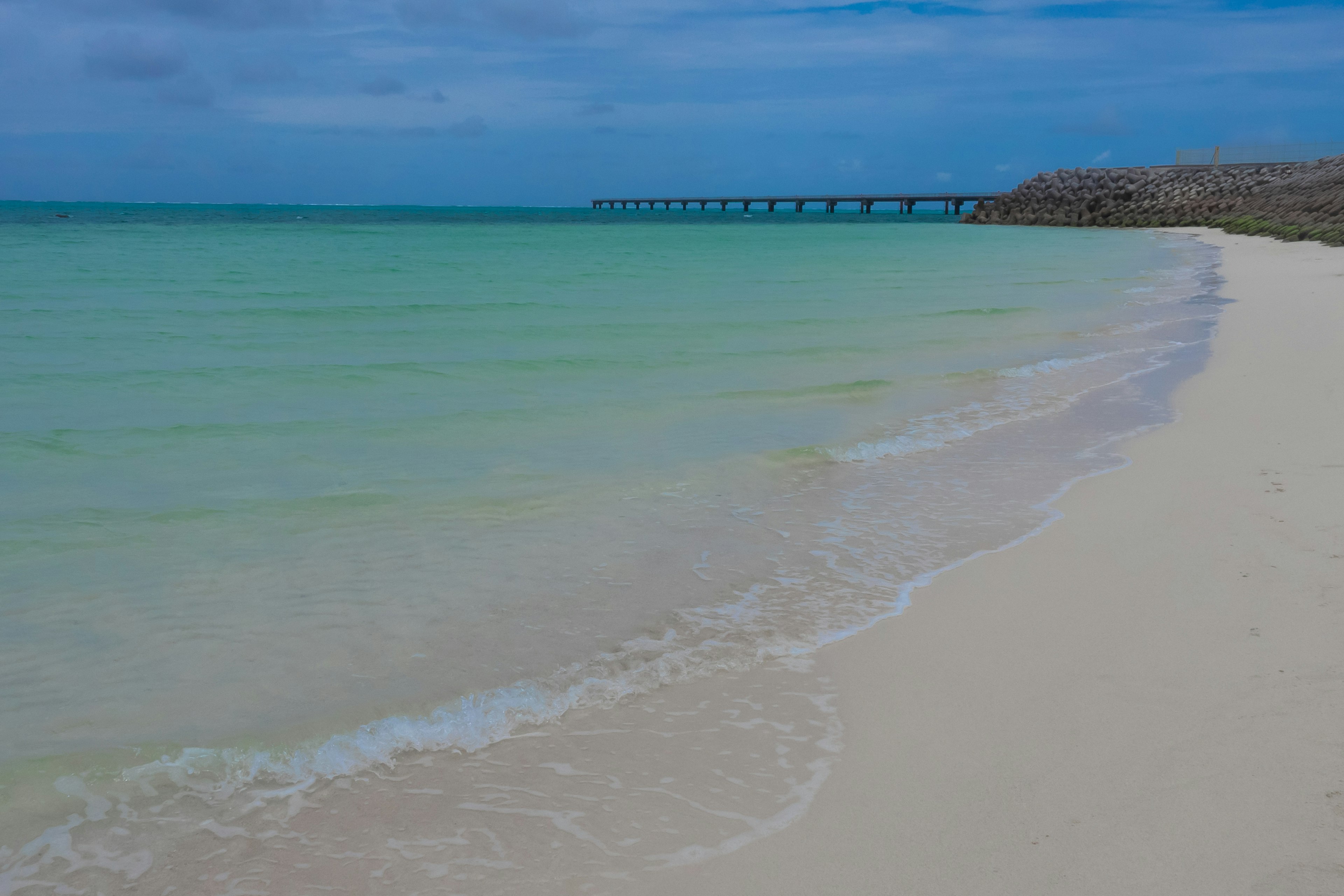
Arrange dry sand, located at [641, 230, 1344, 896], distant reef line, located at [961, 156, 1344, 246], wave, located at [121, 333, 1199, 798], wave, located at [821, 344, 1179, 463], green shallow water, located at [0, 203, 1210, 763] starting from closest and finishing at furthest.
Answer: dry sand, located at [641, 230, 1344, 896]
wave, located at [121, 333, 1199, 798]
green shallow water, located at [0, 203, 1210, 763]
wave, located at [821, 344, 1179, 463]
distant reef line, located at [961, 156, 1344, 246]

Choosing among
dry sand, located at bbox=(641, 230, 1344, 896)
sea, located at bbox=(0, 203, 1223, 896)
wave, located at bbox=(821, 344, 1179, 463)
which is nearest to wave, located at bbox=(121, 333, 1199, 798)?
sea, located at bbox=(0, 203, 1223, 896)

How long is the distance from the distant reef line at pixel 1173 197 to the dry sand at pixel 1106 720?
28.7m

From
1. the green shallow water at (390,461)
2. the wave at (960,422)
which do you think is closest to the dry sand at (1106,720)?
the green shallow water at (390,461)

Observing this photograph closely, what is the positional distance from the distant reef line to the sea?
2619cm

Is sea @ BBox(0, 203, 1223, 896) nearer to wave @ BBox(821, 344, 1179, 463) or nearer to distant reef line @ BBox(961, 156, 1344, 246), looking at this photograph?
wave @ BBox(821, 344, 1179, 463)

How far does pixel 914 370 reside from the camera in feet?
29.5

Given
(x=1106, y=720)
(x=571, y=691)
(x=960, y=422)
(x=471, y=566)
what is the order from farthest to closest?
(x=960, y=422) → (x=471, y=566) → (x=571, y=691) → (x=1106, y=720)

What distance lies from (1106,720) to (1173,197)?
53217mm

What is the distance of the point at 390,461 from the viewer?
5.70m

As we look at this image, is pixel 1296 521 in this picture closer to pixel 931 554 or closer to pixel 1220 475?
pixel 1220 475

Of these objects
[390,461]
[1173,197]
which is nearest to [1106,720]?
[390,461]

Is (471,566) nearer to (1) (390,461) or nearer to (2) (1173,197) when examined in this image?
(1) (390,461)

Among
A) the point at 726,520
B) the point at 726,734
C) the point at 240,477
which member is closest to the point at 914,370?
the point at 726,520

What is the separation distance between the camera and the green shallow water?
3.13 metres
